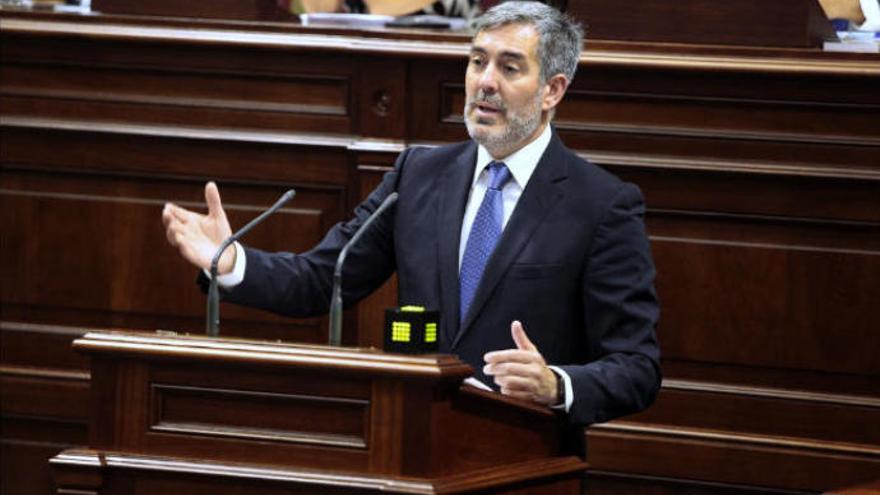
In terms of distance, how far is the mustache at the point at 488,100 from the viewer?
11.1 ft

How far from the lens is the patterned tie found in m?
3.36

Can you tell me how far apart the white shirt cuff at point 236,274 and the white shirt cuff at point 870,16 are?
205cm

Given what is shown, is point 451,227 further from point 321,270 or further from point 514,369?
point 514,369

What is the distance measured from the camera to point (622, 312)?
325 cm

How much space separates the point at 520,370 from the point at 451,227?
1.92ft

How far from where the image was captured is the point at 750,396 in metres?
4.14

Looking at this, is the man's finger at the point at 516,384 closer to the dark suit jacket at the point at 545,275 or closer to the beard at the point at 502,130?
the dark suit jacket at the point at 545,275

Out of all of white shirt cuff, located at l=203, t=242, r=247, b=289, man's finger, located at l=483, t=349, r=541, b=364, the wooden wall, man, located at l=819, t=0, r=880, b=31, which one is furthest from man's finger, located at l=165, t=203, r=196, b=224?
man, located at l=819, t=0, r=880, b=31

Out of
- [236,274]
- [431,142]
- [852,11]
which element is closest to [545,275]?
[236,274]

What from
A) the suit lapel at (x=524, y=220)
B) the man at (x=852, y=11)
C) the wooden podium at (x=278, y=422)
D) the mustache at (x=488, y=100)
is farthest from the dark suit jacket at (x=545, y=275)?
the man at (x=852, y=11)

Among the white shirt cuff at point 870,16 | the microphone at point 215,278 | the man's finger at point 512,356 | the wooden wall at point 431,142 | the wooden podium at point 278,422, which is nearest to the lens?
the wooden podium at point 278,422

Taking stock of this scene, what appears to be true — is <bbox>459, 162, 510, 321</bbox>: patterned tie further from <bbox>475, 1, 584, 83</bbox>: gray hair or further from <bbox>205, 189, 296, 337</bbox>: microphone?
<bbox>205, 189, 296, 337</bbox>: microphone

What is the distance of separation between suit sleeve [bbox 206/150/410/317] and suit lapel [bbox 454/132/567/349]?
242 millimetres

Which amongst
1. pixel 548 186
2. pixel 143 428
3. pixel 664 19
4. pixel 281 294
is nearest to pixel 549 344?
pixel 548 186
